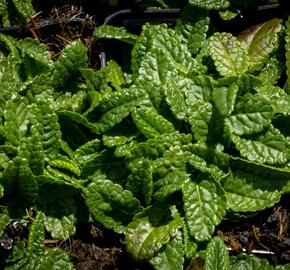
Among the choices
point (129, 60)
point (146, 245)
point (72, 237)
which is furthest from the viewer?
point (129, 60)

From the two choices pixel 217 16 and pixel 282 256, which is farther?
pixel 217 16

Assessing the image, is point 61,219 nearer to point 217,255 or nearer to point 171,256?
point 171,256

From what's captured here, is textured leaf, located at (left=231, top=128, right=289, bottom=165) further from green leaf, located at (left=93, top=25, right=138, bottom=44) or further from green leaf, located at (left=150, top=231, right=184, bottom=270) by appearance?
green leaf, located at (left=93, top=25, right=138, bottom=44)

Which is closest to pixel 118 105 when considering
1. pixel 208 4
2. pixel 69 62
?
pixel 69 62

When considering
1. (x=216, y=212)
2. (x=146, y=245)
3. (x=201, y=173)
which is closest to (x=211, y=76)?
(x=201, y=173)

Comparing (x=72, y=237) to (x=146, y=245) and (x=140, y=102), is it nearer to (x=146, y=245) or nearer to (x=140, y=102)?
(x=146, y=245)

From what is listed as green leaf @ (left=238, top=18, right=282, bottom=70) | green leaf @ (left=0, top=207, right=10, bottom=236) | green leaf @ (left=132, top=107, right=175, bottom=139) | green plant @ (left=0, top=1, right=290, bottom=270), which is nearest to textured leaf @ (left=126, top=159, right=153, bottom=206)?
green plant @ (left=0, top=1, right=290, bottom=270)

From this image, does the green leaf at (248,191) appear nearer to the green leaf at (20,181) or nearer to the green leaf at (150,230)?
the green leaf at (150,230)

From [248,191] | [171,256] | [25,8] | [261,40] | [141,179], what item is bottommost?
[171,256]
